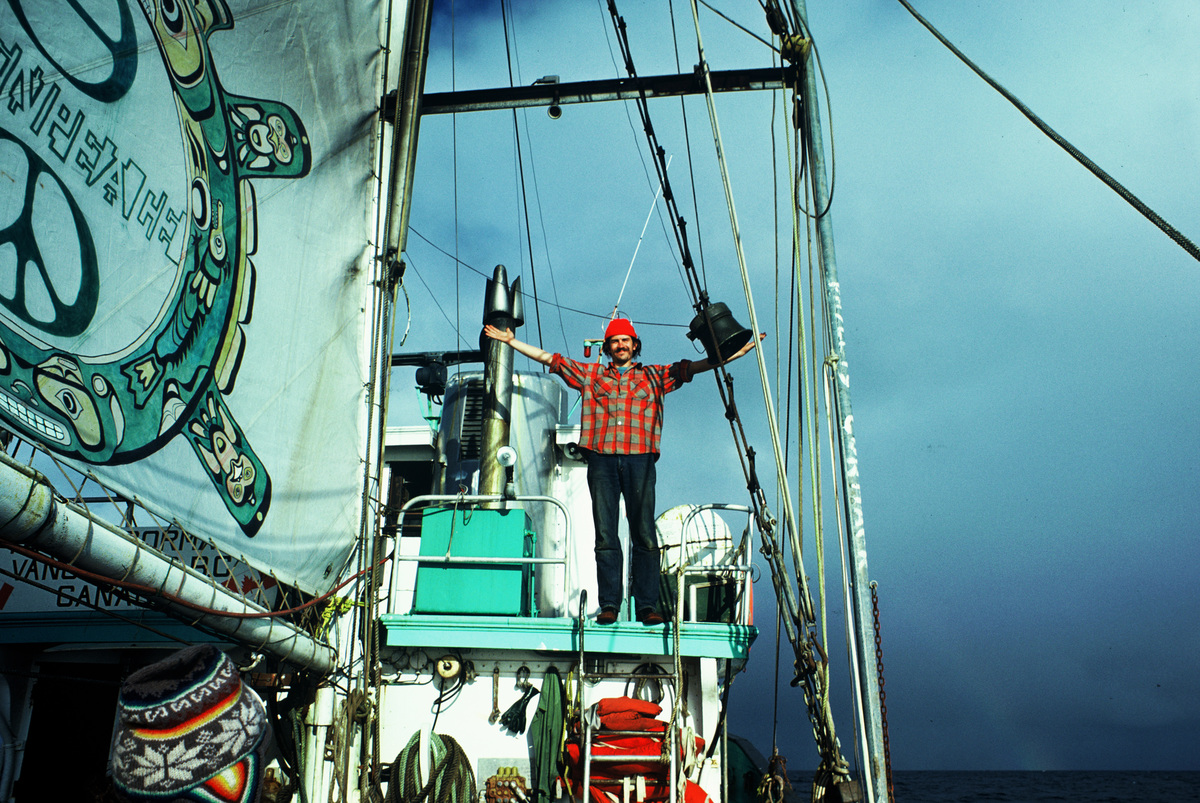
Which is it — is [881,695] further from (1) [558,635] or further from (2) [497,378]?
(2) [497,378]

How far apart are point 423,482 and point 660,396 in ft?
19.6

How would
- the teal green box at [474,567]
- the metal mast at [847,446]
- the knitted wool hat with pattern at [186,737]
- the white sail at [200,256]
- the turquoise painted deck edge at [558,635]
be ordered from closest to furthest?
the knitted wool hat with pattern at [186,737]
the white sail at [200,256]
the metal mast at [847,446]
the turquoise painted deck edge at [558,635]
the teal green box at [474,567]

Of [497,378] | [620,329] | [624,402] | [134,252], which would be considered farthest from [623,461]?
[134,252]

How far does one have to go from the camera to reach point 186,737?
2754 mm

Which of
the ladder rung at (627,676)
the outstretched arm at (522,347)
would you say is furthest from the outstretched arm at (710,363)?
the ladder rung at (627,676)

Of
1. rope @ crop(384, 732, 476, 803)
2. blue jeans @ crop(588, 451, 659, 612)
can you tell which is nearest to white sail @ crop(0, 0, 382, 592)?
rope @ crop(384, 732, 476, 803)

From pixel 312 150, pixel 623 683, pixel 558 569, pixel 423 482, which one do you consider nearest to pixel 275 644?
pixel 623 683

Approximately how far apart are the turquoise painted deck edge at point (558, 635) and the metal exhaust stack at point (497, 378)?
7.38ft

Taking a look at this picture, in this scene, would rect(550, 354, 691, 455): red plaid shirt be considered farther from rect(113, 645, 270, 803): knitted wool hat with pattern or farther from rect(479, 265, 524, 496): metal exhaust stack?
rect(113, 645, 270, 803): knitted wool hat with pattern

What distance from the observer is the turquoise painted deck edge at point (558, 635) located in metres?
5.93

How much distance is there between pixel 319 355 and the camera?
17.6 ft

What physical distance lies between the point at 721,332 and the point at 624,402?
894mm

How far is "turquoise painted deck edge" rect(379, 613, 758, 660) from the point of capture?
5926 mm

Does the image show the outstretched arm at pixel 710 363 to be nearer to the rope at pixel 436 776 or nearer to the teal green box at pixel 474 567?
the teal green box at pixel 474 567
